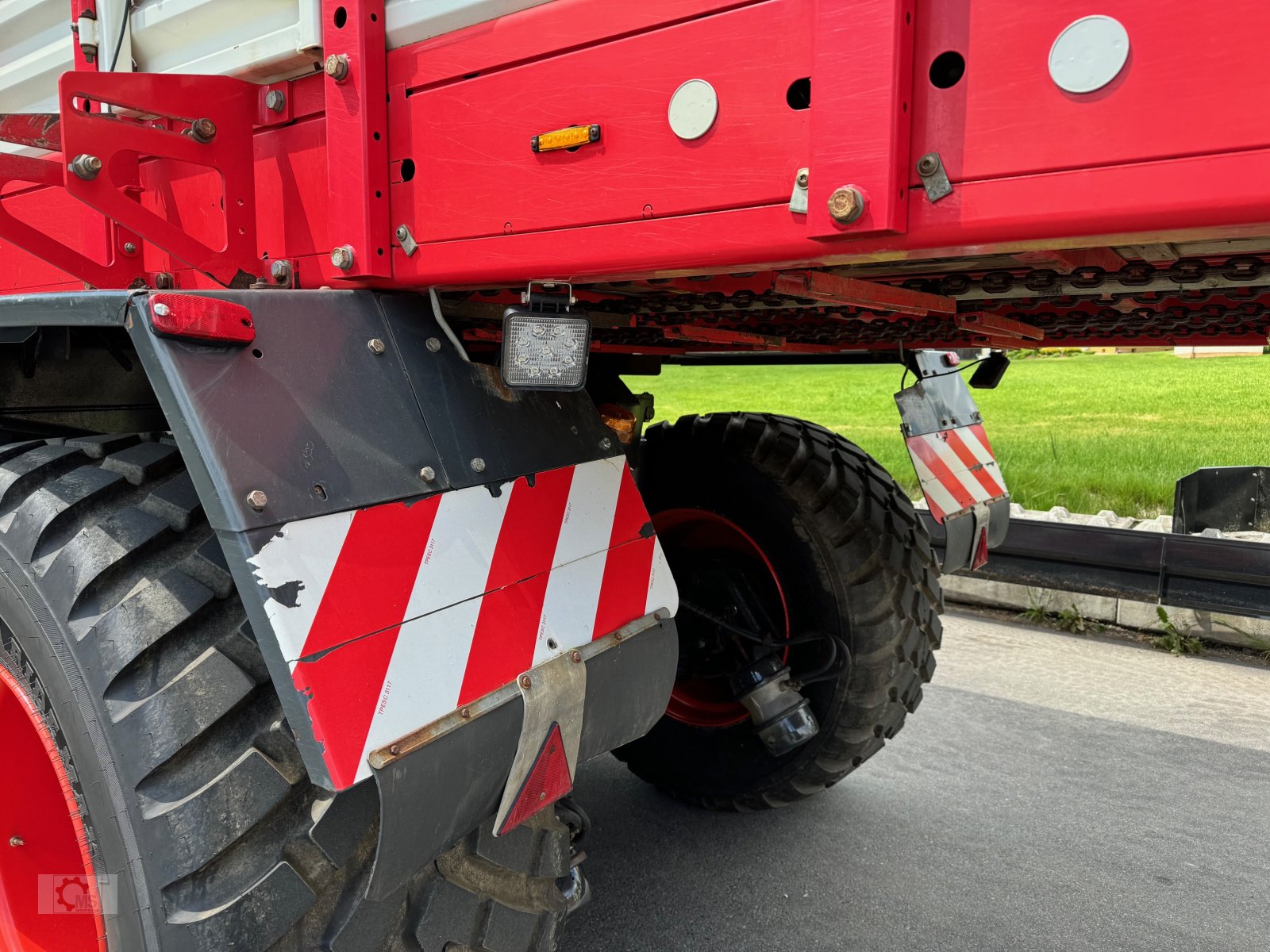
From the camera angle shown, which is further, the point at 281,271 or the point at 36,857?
the point at 36,857

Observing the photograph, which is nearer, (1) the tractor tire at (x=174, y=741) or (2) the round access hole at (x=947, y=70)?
(2) the round access hole at (x=947, y=70)

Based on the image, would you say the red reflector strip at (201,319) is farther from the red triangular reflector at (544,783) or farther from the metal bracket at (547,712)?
the red triangular reflector at (544,783)

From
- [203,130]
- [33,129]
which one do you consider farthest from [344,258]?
[33,129]

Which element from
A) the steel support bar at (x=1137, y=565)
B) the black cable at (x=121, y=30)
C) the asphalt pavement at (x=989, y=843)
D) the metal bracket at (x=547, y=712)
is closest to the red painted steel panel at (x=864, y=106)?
the metal bracket at (x=547, y=712)

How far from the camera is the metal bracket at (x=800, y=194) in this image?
3.91ft

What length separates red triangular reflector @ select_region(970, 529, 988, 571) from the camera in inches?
130

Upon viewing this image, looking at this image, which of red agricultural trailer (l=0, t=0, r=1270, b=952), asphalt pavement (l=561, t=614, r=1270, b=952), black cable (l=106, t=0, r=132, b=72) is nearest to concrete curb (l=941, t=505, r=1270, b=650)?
asphalt pavement (l=561, t=614, r=1270, b=952)

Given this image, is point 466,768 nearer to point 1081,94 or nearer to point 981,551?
point 1081,94

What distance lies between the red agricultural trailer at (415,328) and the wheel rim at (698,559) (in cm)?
106

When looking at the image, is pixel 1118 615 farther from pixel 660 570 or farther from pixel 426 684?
pixel 426 684

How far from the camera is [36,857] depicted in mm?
1847

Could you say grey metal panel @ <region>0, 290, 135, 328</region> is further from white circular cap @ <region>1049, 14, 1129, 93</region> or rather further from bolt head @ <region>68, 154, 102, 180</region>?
white circular cap @ <region>1049, 14, 1129, 93</region>

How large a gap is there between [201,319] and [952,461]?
2.57 m

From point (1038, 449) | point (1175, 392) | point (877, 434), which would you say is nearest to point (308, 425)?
point (1038, 449)
